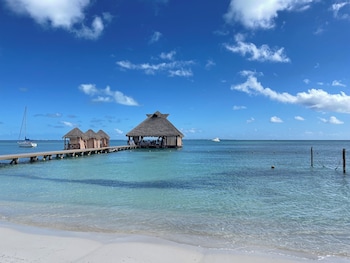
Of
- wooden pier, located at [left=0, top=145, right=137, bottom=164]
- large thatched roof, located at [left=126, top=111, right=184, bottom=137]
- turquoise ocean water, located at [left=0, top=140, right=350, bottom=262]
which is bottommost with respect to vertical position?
turquoise ocean water, located at [left=0, top=140, right=350, bottom=262]

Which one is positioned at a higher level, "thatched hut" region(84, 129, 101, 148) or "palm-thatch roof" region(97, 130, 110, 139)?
"palm-thatch roof" region(97, 130, 110, 139)

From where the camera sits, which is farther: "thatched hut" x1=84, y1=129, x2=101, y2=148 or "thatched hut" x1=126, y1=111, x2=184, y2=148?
"thatched hut" x1=126, y1=111, x2=184, y2=148

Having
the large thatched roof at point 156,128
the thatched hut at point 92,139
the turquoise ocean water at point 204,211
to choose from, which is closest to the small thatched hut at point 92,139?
the thatched hut at point 92,139

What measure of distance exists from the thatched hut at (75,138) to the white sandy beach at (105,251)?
106ft

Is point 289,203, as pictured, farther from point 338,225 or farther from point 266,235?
point 266,235

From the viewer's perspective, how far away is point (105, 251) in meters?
4.79

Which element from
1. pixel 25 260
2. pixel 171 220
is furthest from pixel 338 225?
pixel 25 260

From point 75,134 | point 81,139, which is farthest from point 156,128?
point 75,134

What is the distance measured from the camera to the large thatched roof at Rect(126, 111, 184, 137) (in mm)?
45812

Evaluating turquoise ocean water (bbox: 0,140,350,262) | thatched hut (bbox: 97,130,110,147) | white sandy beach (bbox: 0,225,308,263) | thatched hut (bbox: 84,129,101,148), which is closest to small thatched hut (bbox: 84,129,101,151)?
thatched hut (bbox: 84,129,101,148)

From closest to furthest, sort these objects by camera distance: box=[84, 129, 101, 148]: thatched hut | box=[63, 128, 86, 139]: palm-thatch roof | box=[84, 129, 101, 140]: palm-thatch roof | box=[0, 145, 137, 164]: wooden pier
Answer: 1. box=[0, 145, 137, 164]: wooden pier
2. box=[63, 128, 86, 139]: palm-thatch roof
3. box=[84, 129, 101, 140]: palm-thatch roof
4. box=[84, 129, 101, 148]: thatched hut

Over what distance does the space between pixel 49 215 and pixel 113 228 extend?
7.55 feet

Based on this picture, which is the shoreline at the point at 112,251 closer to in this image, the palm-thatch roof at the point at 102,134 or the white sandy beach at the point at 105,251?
the white sandy beach at the point at 105,251

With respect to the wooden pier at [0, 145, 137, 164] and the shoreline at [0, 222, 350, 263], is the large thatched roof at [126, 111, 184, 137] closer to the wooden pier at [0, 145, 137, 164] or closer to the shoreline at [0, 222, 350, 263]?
the wooden pier at [0, 145, 137, 164]
